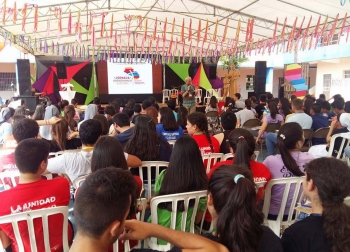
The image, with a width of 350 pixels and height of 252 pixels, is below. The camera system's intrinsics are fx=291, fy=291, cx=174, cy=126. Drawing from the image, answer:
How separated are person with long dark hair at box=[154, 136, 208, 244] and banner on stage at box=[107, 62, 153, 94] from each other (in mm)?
12003

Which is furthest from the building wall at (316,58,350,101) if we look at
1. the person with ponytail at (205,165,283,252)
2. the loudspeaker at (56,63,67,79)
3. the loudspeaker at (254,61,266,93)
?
the person with ponytail at (205,165,283,252)

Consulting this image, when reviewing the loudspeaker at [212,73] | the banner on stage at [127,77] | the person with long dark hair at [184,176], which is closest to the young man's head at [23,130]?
the person with long dark hair at [184,176]

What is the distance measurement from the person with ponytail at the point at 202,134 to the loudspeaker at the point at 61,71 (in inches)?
425

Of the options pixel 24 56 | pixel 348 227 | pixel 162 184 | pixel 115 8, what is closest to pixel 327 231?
pixel 348 227

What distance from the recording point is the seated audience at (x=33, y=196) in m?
1.56

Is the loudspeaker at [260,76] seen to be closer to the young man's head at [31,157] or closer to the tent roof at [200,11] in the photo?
the tent roof at [200,11]

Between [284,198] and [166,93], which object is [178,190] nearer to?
[284,198]

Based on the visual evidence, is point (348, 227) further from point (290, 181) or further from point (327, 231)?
point (290, 181)

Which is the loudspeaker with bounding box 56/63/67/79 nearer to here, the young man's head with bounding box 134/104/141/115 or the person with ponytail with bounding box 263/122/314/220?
the young man's head with bounding box 134/104/141/115

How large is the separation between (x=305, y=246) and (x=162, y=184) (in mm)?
1002

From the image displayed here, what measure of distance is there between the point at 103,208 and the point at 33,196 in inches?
32.7

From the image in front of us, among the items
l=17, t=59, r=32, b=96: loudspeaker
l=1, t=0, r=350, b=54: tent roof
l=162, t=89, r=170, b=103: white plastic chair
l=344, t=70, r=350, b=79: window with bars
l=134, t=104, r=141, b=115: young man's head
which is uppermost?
l=1, t=0, r=350, b=54: tent roof

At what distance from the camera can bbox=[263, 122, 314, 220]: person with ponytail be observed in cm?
228

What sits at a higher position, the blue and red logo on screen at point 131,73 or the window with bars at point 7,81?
the blue and red logo on screen at point 131,73
